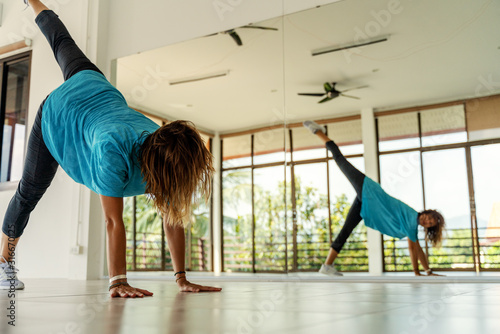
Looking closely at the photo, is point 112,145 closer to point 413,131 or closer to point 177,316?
point 177,316

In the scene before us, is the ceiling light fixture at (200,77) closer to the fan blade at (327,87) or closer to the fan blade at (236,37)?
the fan blade at (236,37)

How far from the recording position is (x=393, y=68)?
11.3 feet

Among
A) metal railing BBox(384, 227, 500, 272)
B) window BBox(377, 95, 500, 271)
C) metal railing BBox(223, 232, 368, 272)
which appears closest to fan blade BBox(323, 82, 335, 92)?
window BBox(377, 95, 500, 271)

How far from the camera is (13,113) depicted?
520 cm

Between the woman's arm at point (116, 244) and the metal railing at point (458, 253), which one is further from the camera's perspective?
the metal railing at point (458, 253)

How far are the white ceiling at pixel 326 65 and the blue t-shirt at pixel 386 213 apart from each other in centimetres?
60

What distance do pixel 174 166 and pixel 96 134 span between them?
0.36 meters

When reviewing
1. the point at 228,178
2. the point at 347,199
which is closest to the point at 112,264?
the point at 347,199

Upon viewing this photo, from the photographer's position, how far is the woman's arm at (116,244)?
1.79 metres

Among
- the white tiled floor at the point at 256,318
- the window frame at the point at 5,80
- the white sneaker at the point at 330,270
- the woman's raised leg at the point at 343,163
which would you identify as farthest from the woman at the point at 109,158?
the window frame at the point at 5,80

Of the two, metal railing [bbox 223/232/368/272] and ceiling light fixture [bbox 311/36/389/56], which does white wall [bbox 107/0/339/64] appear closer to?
ceiling light fixture [bbox 311/36/389/56]

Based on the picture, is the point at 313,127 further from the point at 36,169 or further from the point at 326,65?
the point at 36,169

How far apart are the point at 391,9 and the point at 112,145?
256cm

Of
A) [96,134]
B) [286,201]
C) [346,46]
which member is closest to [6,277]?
[96,134]
